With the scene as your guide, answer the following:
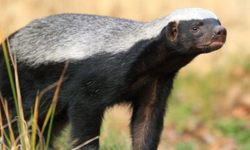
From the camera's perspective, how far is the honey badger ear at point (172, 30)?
5.62 metres

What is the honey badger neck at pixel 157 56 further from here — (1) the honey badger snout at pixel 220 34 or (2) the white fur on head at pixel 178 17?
(1) the honey badger snout at pixel 220 34

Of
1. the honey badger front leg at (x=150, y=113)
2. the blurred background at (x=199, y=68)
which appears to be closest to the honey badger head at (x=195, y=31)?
the honey badger front leg at (x=150, y=113)

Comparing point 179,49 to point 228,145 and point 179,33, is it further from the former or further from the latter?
point 228,145

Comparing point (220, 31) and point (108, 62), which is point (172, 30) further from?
point (108, 62)

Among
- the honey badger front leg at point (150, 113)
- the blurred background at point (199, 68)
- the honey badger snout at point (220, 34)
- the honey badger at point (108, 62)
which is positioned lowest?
the blurred background at point (199, 68)

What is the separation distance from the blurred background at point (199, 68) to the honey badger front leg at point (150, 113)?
5.43 metres

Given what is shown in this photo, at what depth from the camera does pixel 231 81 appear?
12.5 metres

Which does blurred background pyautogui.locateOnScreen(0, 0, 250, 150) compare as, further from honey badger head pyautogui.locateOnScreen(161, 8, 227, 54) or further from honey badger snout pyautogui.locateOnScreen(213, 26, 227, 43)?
honey badger snout pyautogui.locateOnScreen(213, 26, 227, 43)

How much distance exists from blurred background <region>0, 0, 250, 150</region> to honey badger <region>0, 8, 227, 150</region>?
5.55 meters

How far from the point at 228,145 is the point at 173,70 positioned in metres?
5.51

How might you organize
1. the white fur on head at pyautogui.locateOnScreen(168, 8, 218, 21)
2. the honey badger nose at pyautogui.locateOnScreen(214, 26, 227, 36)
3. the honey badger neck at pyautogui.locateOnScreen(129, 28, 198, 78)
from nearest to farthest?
the honey badger nose at pyautogui.locateOnScreen(214, 26, 227, 36) → the white fur on head at pyautogui.locateOnScreen(168, 8, 218, 21) → the honey badger neck at pyautogui.locateOnScreen(129, 28, 198, 78)

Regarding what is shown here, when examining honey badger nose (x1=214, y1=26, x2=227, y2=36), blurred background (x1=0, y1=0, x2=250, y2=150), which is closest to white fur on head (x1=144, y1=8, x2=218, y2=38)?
honey badger nose (x1=214, y1=26, x2=227, y2=36)

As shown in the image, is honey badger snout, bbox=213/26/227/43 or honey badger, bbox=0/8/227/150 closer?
honey badger snout, bbox=213/26/227/43

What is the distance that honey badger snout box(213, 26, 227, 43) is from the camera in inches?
209
